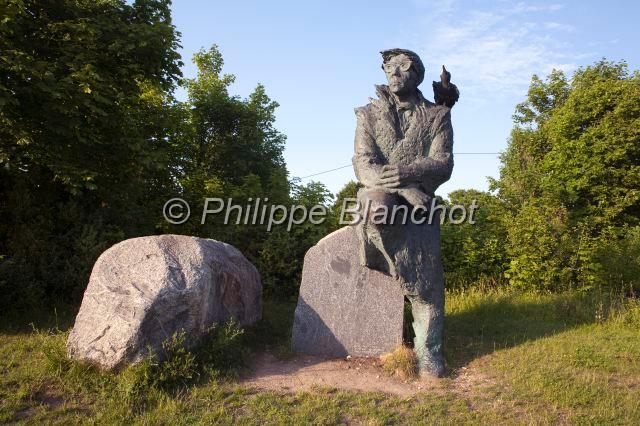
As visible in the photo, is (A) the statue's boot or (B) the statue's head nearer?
(A) the statue's boot

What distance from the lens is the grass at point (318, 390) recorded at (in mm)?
4191

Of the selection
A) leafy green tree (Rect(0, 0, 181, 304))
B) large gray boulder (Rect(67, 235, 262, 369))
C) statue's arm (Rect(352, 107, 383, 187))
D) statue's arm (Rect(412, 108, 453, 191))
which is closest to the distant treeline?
leafy green tree (Rect(0, 0, 181, 304))

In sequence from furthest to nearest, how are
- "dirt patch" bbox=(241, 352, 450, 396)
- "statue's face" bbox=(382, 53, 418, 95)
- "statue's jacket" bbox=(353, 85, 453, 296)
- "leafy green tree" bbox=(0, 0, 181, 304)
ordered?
"leafy green tree" bbox=(0, 0, 181, 304)
"statue's face" bbox=(382, 53, 418, 95)
"statue's jacket" bbox=(353, 85, 453, 296)
"dirt patch" bbox=(241, 352, 450, 396)

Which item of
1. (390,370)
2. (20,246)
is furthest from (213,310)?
(20,246)

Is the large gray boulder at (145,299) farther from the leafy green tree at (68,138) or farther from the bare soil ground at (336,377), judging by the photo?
the leafy green tree at (68,138)

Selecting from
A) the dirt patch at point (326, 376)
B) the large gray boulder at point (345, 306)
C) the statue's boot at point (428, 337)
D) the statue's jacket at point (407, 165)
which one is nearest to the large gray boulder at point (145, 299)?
the dirt patch at point (326, 376)

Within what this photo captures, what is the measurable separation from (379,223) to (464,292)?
4.81 meters

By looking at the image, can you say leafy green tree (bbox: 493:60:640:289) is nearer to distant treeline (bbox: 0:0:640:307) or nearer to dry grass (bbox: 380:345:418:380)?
distant treeline (bbox: 0:0:640:307)

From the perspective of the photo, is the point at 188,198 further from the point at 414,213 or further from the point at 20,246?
the point at 414,213

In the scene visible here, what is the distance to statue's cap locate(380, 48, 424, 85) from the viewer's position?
18.6 feet

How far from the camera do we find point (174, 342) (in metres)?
4.81

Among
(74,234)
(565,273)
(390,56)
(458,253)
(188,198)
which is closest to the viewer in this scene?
(390,56)

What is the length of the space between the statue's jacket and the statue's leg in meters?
0.12

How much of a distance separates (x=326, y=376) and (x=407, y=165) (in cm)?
248
